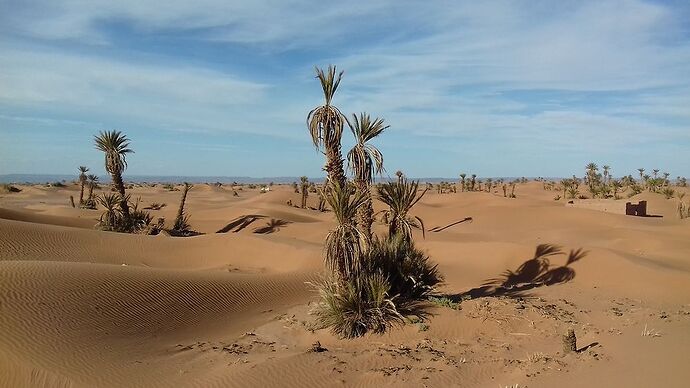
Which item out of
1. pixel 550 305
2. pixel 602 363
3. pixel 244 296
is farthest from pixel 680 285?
pixel 244 296

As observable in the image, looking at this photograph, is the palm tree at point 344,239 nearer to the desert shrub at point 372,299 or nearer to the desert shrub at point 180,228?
the desert shrub at point 372,299

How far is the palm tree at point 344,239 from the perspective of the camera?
10.3 metres

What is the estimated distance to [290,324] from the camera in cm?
1157

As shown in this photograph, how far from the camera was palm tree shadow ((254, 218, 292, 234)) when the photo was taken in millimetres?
31125

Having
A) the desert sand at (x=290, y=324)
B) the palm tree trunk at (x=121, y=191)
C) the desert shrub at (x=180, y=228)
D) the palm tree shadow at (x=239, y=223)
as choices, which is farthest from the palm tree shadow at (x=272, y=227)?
the desert sand at (x=290, y=324)

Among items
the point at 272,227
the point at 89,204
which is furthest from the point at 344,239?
the point at 89,204

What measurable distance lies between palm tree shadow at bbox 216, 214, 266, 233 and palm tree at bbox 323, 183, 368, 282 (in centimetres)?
2234

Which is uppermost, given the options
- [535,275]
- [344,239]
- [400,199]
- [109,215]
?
[400,199]

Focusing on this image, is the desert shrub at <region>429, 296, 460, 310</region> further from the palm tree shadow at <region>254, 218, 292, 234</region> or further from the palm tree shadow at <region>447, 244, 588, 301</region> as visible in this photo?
→ the palm tree shadow at <region>254, 218, 292, 234</region>

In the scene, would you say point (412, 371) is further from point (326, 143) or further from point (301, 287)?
point (301, 287)

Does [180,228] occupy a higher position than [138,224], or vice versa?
[138,224]

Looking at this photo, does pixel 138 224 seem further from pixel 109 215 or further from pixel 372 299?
pixel 372 299

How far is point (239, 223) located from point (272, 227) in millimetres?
2904

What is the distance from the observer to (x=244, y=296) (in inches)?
556
